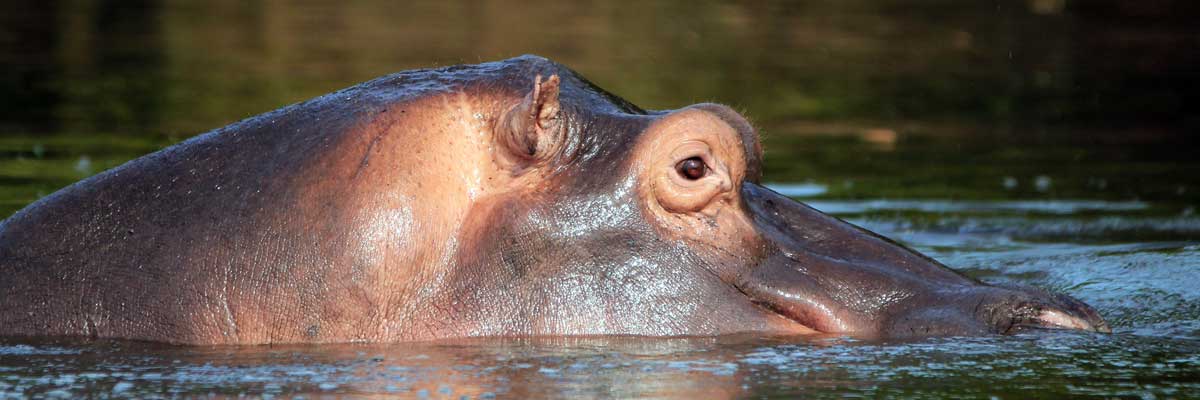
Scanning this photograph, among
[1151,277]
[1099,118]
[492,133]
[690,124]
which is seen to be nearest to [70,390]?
[492,133]

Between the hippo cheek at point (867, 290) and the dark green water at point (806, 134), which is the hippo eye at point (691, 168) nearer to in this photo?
the hippo cheek at point (867, 290)

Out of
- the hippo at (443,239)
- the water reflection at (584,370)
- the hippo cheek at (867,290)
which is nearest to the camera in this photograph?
the water reflection at (584,370)

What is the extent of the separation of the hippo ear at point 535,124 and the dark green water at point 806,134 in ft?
1.78

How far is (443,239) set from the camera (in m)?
4.92

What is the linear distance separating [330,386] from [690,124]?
1.23m

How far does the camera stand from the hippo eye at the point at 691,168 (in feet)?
16.3

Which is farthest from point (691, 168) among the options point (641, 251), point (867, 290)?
point (867, 290)

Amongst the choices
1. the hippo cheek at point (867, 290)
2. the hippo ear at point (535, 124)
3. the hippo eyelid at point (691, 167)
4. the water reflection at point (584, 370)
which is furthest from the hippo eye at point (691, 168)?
the water reflection at point (584, 370)

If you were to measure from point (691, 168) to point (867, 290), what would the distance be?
2.09 ft

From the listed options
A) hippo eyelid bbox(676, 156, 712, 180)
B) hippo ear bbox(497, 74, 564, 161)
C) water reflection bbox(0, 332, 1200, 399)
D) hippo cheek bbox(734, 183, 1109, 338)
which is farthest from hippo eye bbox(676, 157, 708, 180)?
water reflection bbox(0, 332, 1200, 399)

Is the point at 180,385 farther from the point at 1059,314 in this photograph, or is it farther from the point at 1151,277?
the point at 1151,277

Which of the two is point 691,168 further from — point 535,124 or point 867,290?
point 867,290

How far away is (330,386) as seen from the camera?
4.72 metres

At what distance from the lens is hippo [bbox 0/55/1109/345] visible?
488cm
